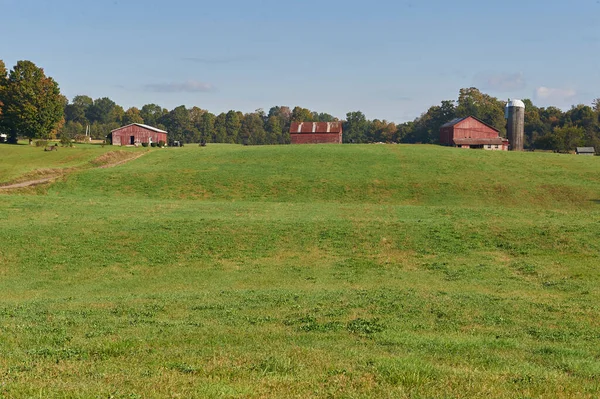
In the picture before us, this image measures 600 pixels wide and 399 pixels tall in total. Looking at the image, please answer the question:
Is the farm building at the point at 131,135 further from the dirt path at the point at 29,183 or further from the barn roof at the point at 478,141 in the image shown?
the barn roof at the point at 478,141

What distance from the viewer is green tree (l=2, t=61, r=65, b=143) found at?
9750 centimetres

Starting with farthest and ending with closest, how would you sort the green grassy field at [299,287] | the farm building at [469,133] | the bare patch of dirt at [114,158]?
the farm building at [469,133], the bare patch of dirt at [114,158], the green grassy field at [299,287]

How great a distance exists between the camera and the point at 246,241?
95.3 feet

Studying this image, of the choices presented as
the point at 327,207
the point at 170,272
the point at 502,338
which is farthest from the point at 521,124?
the point at 502,338

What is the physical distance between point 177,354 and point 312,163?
5611cm

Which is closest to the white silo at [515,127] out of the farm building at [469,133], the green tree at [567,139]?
the farm building at [469,133]

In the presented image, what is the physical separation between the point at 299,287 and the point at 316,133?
103305 mm

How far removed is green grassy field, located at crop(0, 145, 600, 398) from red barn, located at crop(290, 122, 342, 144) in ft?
213

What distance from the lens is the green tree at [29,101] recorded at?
320 feet

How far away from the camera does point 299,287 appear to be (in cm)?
2123

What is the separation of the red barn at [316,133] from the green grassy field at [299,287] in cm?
6480

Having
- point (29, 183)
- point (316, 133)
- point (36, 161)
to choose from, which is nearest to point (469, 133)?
point (316, 133)

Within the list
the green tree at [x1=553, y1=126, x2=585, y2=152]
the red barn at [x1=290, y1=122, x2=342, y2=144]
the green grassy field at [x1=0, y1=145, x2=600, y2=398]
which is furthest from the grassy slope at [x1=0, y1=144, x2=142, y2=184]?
the green tree at [x1=553, y1=126, x2=585, y2=152]

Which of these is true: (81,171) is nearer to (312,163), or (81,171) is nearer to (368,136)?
(312,163)
